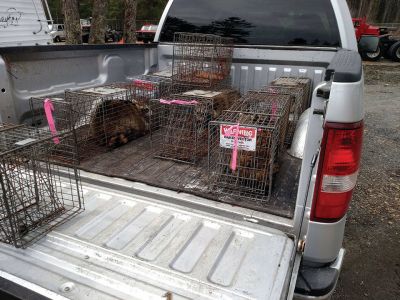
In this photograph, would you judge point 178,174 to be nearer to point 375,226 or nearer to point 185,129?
point 185,129

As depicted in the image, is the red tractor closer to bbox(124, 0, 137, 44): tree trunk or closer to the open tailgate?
bbox(124, 0, 137, 44): tree trunk

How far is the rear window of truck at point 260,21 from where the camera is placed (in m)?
3.31

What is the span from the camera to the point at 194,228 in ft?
5.93

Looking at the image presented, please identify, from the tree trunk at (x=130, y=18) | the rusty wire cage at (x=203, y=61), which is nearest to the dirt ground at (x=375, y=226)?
the rusty wire cage at (x=203, y=61)

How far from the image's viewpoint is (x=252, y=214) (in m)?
1.90

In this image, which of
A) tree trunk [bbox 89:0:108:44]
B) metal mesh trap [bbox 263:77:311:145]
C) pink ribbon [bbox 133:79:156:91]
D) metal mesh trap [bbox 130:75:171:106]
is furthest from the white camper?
metal mesh trap [bbox 263:77:311:145]

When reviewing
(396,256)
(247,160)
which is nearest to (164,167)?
(247,160)

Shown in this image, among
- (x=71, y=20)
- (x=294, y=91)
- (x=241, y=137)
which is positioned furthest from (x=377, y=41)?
(x=241, y=137)

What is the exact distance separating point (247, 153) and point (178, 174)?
523 millimetres

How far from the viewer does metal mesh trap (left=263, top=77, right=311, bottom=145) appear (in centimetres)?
300

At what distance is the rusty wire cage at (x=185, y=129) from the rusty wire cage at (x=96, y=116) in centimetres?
32

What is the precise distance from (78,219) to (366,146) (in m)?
5.15

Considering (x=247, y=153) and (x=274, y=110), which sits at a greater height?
(x=274, y=110)

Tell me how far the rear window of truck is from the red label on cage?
1.79 m
